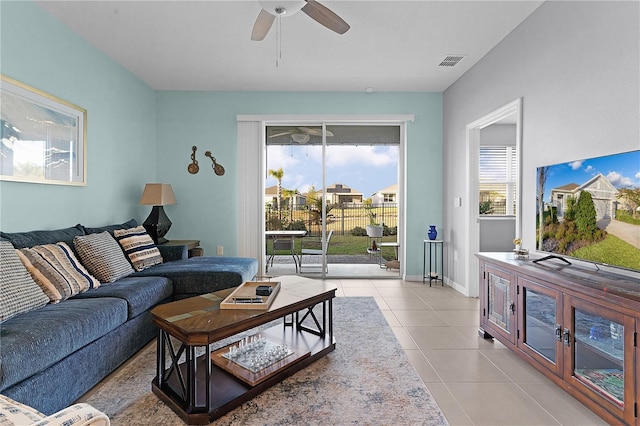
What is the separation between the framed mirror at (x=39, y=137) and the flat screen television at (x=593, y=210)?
3.97 meters

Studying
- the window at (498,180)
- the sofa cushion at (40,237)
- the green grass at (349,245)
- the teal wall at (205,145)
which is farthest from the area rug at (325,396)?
the window at (498,180)

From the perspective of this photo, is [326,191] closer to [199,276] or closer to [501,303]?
[199,276]

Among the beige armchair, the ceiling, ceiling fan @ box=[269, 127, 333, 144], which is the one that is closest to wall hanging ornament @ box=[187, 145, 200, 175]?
the ceiling

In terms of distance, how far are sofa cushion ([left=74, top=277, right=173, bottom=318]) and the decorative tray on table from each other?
753mm

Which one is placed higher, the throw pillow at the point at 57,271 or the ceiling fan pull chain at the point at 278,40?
the ceiling fan pull chain at the point at 278,40

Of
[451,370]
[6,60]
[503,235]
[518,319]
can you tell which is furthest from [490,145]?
[6,60]

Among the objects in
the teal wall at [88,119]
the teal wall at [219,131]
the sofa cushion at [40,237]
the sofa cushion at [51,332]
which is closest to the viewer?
the sofa cushion at [51,332]

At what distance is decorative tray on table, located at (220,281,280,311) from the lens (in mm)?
2023

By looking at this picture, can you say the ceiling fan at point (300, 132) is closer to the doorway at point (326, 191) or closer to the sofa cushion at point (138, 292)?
the doorway at point (326, 191)

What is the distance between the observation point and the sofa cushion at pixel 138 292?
2.40 metres

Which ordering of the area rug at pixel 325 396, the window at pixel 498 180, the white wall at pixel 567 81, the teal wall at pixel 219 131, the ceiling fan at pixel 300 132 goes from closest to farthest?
the area rug at pixel 325 396 < the white wall at pixel 567 81 < the teal wall at pixel 219 131 < the ceiling fan at pixel 300 132 < the window at pixel 498 180

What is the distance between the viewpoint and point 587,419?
70.2 inches

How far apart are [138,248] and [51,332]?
1692 mm

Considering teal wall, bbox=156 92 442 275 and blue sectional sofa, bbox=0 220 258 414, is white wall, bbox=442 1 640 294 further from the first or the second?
blue sectional sofa, bbox=0 220 258 414
